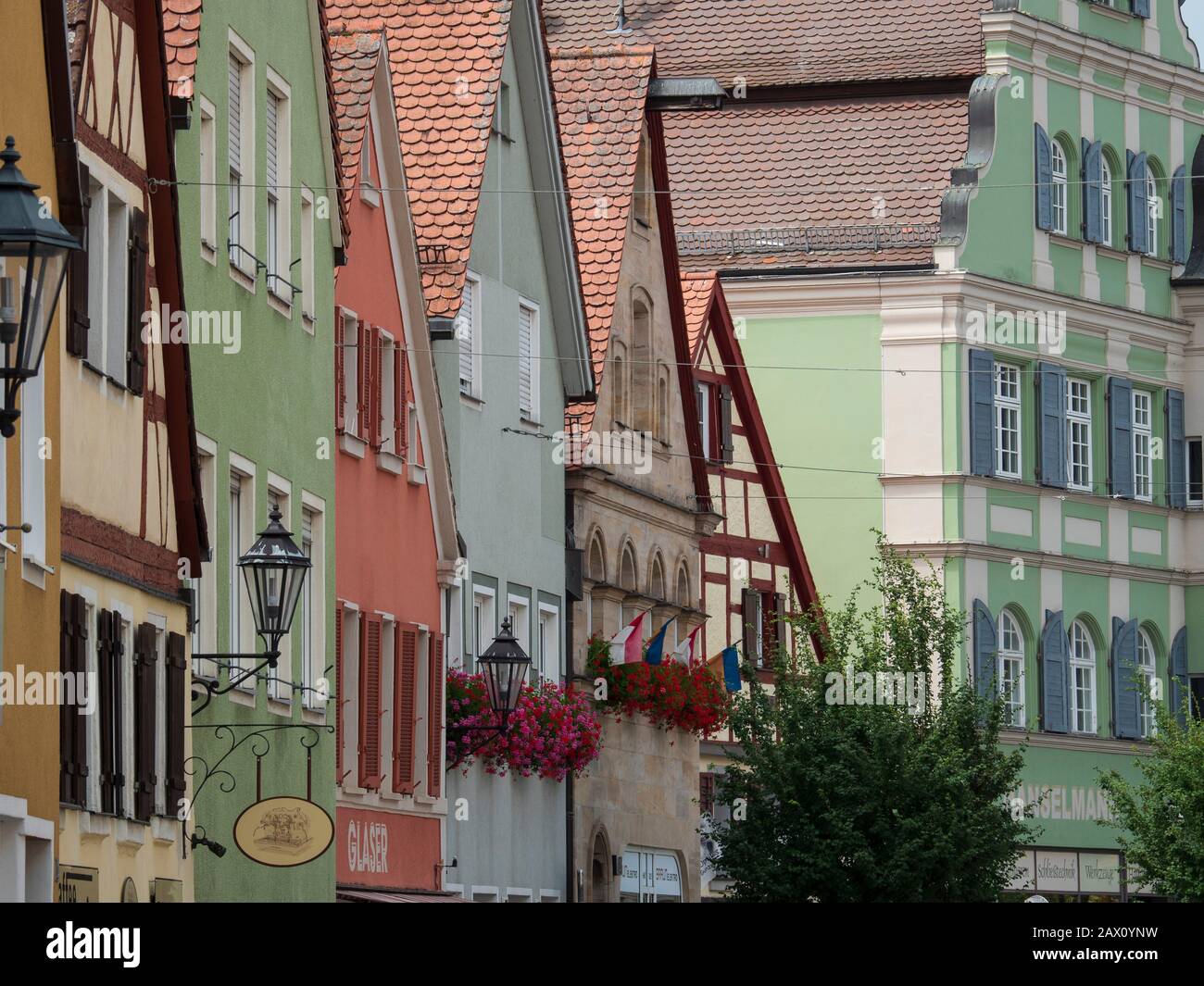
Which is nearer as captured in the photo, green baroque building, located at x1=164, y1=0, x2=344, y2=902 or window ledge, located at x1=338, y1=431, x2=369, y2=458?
green baroque building, located at x1=164, y1=0, x2=344, y2=902

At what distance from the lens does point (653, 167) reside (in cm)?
3422

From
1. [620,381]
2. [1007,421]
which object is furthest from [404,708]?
[1007,421]

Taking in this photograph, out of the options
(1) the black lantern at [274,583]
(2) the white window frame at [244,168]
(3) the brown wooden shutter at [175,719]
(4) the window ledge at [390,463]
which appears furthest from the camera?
(4) the window ledge at [390,463]

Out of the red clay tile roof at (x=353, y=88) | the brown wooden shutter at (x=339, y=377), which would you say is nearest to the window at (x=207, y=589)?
the brown wooden shutter at (x=339, y=377)

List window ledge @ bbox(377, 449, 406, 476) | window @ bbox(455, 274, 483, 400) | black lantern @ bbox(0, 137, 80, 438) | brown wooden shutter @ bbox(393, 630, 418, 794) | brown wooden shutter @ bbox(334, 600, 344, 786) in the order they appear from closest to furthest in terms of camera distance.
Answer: black lantern @ bbox(0, 137, 80, 438) → brown wooden shutter @ bbox(334, 600, 344, 786) → window ledge @ bbox(377, 449, 406, 476) → brown wooden shutter @ bbox(393, 630, 418, 794) → window @ bbox(455, 274, 483, 400)

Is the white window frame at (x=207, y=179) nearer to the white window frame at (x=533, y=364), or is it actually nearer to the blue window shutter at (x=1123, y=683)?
the white window frame at (x=533, y=364)

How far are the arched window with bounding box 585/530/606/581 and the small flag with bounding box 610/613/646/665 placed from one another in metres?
0.68

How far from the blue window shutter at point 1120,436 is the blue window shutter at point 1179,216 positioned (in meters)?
2.34

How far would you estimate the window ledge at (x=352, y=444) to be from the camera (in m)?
24.4

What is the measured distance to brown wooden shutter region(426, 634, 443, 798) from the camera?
2647 centimetres

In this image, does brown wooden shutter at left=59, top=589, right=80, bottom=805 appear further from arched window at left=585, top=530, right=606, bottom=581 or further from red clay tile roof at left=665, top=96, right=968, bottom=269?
red clay tile roof at left=665, top=96, right=968, bottom=269

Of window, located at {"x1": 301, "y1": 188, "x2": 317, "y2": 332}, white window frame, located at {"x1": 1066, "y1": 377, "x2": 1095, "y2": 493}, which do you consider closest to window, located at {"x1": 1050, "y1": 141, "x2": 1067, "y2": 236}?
white window frame, located at {"x1": 1066, "y1": 377, "x2": 1095, "y2": 493}

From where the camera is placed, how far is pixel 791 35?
1789 inches
